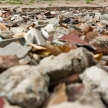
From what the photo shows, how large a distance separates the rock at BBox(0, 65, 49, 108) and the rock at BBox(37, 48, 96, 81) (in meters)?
0.07

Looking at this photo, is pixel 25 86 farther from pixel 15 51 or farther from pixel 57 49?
pixel 15 51

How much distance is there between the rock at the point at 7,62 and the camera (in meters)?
2.03

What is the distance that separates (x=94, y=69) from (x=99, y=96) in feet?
0.90

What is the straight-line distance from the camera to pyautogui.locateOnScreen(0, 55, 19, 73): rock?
6.65 ft

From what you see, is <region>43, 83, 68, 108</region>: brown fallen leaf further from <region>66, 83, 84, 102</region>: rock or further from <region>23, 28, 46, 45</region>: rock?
<region>23, 28, 46, 45</region>: rock

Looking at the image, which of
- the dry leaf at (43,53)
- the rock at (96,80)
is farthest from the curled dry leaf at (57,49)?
the rock at (96,80)

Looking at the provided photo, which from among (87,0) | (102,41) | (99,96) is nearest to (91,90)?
(99,96)

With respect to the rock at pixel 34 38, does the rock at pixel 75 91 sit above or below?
above

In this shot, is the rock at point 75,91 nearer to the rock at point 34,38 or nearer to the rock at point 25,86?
the rock at point 25,86

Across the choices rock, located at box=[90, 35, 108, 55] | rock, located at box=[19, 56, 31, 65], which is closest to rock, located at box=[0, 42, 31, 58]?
rock, located at box=[19, 56, 31, 65]

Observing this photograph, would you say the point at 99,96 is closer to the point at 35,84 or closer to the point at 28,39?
the point at 35,84

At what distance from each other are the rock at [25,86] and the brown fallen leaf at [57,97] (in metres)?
0.03

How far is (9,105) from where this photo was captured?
1.55 metres

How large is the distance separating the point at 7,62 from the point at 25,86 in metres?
0.56
